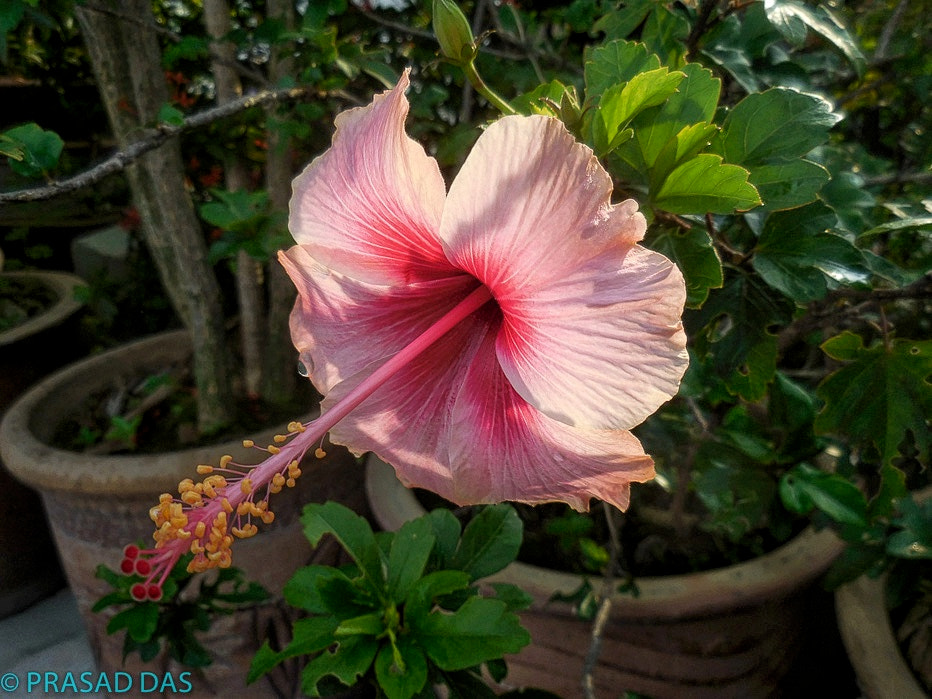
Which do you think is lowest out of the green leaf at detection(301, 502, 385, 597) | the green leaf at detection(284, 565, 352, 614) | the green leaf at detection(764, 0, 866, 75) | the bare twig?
the green leaf at detection(284, 565, 352, 614)

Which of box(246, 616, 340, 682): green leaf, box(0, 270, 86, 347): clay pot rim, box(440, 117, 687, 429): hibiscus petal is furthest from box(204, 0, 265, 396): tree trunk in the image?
box(440, 117, 687, 429): hibiscus petal

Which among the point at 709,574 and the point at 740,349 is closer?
the point at 740,349

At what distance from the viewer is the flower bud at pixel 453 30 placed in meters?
0.54

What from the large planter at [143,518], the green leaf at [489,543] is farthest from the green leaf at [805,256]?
the large planter at [143,518]

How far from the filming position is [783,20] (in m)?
0.60

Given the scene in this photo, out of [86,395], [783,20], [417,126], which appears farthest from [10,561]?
[783,20]

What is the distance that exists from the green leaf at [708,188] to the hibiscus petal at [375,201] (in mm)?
175

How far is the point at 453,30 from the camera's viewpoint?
55cm

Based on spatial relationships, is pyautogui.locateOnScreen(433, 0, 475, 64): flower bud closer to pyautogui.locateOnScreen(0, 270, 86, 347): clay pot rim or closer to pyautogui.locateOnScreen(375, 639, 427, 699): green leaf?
pyautogui.locateOnScreen(375, 639, 427, 699): green leaf

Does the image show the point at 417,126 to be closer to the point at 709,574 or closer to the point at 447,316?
the point at 447,316

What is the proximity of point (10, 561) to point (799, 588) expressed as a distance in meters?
1.78

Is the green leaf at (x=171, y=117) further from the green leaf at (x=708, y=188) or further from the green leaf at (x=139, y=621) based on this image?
the green leaf at (x=139, y=621)

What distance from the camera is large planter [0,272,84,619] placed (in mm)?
1605

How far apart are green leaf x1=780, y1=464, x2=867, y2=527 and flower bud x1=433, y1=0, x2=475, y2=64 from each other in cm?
70
